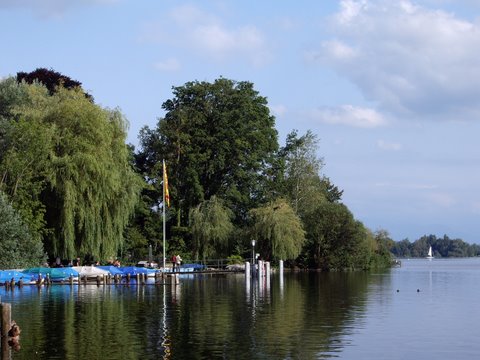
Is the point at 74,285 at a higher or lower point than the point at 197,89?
lower

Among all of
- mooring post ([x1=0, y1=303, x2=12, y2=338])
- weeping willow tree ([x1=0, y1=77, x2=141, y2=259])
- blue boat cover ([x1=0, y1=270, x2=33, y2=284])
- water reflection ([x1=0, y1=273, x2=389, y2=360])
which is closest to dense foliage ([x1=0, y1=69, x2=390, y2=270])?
weeping willow tree ([x1=0, y1=77, x2=141, y2=259])

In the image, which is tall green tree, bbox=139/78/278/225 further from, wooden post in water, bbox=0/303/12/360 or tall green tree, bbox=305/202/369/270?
wooden post in water, bbox=0/303/12/360

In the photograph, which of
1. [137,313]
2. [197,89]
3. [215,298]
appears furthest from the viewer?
[197,89]

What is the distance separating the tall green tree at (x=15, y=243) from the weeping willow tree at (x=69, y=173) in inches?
66.0

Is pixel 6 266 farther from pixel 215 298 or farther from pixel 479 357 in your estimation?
pixel 479 357

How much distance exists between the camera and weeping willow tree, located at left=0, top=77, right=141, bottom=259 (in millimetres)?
56156

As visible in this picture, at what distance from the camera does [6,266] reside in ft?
177

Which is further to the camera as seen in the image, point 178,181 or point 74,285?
point 178,181

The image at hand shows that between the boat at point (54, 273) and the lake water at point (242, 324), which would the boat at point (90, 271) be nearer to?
the boat at point (54, 273)

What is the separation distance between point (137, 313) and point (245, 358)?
13379 mm

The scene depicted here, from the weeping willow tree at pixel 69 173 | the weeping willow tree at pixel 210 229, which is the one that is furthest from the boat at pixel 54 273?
the weeping willow tree at pixel 210 229

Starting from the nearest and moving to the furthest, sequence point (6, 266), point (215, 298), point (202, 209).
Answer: point (215, 298)
point (6, 266)
point (202, 209)

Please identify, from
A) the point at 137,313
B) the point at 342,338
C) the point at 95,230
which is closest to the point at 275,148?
the point at 95,230

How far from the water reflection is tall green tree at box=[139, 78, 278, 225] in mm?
33962
